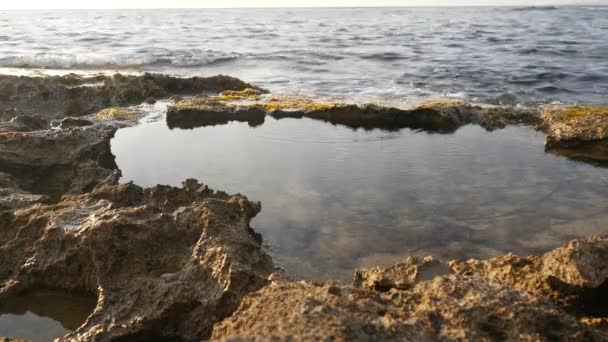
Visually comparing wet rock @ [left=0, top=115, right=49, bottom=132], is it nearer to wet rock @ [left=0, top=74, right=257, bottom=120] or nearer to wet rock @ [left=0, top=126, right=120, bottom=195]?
wet rock @ [left=0, top=126, right=120, bottom=195]

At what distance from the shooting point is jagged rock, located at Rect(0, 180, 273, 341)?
3.48 metres

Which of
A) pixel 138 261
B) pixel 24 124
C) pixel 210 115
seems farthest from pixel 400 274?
pixel 210 115

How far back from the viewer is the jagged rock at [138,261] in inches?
137

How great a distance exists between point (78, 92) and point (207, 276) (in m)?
8.32

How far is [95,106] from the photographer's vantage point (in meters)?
10.5

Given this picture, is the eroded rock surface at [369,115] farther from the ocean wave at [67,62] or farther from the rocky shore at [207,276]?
the ocean wave at [67,62]

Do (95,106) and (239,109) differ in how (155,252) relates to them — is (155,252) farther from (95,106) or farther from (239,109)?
(95,106)

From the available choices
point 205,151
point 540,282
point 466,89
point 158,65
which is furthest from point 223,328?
point 158,65

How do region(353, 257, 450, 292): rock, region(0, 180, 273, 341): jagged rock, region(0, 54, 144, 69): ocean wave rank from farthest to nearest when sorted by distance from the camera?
region(0, 54, 144, 69): ocean wave
region(353, 257, 450, 292): rock
region(0, 180, 273, 341): jagged rock

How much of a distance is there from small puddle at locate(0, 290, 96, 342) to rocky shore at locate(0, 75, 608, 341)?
0.06 m

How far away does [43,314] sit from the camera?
3949 millimetres

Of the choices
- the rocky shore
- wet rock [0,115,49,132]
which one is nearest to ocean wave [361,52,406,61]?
wet rock [0,115,49,132]

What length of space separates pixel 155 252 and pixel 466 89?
11998mm

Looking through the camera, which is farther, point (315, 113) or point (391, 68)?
point (391, 68)
